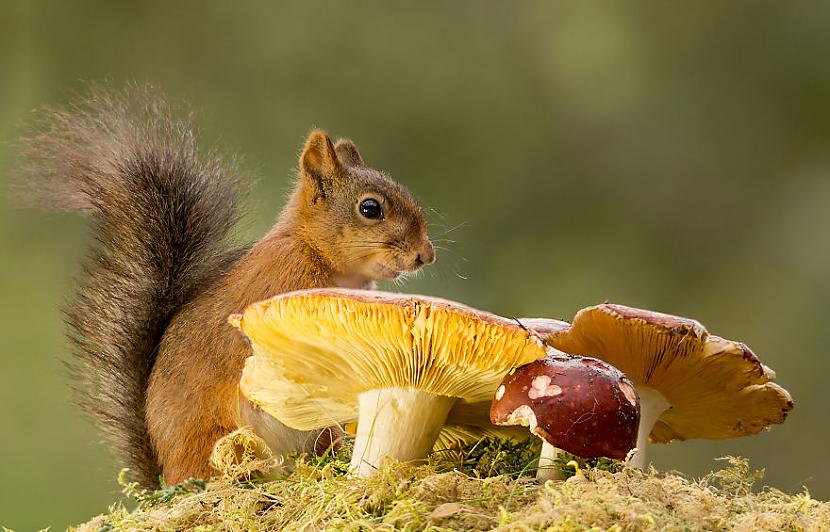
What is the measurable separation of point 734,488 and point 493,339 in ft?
1.85

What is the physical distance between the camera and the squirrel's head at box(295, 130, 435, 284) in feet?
6.14

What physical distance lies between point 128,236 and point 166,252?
101 millimetres

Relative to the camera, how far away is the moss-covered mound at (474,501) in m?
1.11

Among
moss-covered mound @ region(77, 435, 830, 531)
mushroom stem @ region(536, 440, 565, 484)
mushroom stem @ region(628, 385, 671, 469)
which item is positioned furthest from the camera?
mushroom stem @ region(628, 385, 671, 469)

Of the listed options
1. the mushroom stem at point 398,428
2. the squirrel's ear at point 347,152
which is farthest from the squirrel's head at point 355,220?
the mushroom stem at point 398,428

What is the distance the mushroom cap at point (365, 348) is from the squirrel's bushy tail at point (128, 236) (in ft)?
1.56

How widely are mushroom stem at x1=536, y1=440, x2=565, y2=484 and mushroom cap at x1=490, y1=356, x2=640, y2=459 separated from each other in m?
0.11

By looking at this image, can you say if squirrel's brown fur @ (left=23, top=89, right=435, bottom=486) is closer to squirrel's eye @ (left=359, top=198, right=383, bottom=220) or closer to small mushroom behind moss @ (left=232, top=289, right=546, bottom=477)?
squirrel's eye @ (left=359, top=198, right=383, bottom=220)

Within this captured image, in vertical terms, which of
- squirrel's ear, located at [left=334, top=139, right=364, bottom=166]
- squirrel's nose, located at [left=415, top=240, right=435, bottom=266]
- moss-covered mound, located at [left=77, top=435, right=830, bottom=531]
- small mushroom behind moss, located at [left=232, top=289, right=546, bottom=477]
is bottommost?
moss-covered mound, located at [left=77, top=435, right=830, bottom=531]

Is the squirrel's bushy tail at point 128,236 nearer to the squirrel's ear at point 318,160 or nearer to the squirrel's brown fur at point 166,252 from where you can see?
the squirrel's brown fur at point 166,252

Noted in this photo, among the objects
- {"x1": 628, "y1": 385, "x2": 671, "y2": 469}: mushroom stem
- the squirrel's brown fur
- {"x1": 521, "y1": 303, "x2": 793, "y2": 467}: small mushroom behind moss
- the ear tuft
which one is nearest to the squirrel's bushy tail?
the squirrel's brown fur

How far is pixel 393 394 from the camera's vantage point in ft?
4.48

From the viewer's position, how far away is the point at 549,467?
1310 millimetres

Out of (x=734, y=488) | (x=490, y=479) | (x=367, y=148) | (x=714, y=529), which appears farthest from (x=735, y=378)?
(x=367, y=148)
